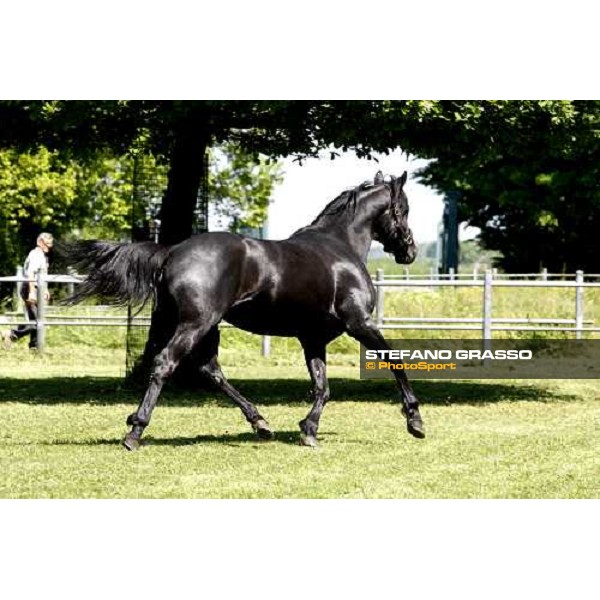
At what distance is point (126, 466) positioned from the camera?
8477 millimetres

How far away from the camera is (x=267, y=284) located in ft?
31.3

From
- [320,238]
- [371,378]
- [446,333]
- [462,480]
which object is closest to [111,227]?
[446,333]

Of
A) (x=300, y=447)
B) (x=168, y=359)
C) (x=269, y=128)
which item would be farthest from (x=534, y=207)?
(x=168, y=359)

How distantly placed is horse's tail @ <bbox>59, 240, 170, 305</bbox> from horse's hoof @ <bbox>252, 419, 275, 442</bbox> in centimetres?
150

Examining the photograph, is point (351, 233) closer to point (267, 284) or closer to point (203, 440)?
point (267, 284)

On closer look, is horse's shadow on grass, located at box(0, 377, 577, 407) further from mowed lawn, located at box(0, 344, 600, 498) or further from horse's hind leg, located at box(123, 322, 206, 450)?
horse's hind leg, located at box(123, 322, 206, 450)

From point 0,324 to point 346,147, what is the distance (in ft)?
31.8

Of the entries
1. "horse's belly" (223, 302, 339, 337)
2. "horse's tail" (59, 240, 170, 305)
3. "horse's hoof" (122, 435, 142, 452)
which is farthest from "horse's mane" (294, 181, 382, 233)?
"horse's hoof" (122, 435, 142, 452)

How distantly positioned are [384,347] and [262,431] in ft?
4.26

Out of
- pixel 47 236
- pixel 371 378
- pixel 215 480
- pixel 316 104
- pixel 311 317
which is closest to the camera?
pixel 215 480

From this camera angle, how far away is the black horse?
29.7ft

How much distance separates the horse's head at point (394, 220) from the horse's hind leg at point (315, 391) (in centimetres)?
125

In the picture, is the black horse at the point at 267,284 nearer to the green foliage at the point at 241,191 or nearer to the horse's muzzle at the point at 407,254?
the horse's muzzle at the point at 407,254

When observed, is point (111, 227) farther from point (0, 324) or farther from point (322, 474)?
point (322, 474)
